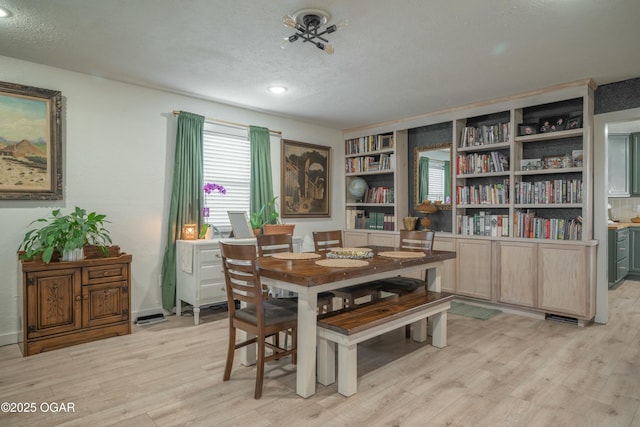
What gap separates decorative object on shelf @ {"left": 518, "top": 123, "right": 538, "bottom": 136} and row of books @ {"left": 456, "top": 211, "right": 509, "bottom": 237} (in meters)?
1.02

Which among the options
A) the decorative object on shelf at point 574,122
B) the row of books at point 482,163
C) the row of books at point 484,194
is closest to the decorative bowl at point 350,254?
the row of books at point 484,194

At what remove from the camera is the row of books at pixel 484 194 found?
15.1 feet

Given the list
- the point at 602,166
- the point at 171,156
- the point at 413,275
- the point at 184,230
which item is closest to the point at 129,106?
the point at 171,156

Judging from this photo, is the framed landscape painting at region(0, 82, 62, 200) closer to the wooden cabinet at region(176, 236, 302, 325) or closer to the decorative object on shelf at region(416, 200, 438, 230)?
the wooden cabinet at region(176, 236, 302, 325)

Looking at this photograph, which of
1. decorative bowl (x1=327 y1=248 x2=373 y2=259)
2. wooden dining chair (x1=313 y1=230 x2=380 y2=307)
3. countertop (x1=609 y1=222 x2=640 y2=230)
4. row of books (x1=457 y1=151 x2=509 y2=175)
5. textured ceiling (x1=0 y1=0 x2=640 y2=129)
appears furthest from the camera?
countertop (x1=609 y1=222 x2=640 y2=230)

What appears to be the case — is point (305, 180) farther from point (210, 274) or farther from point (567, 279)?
point (567, 279)

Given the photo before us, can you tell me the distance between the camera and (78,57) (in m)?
3.33

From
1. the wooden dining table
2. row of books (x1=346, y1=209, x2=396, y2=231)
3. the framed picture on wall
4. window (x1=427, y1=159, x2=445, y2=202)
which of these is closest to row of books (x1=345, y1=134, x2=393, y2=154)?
the framed picture on wall

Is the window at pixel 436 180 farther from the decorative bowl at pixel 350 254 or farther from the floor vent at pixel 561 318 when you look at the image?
the decorative bowl at pixel 350 254

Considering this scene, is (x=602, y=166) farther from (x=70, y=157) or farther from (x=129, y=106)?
(x=70, y=157)

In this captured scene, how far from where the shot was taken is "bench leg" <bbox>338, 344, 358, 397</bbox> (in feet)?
7.84

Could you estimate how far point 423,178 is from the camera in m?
5.58

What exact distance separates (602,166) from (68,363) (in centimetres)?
541

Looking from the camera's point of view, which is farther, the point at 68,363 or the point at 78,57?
the point at 78,57
